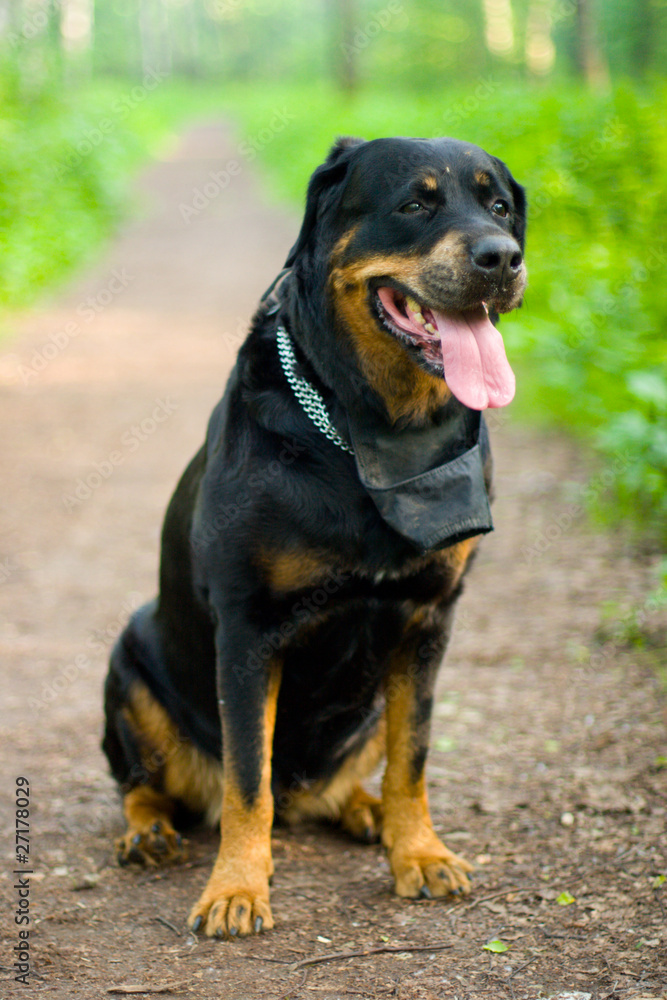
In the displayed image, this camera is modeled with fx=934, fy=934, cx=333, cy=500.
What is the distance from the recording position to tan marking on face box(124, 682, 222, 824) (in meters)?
2.92

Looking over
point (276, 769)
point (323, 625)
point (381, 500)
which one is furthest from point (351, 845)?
point (381, 500)

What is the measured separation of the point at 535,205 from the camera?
7273mm

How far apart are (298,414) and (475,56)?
43723 mm

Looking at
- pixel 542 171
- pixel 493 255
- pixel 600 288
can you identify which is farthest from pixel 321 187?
pixel 542 171

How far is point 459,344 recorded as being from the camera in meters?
2.36

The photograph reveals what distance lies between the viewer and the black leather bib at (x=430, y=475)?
2.33 meters

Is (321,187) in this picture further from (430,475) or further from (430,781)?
(430,781)

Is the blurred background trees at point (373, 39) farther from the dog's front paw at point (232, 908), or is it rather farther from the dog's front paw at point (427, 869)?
the dog's front paw at point (232, 908)

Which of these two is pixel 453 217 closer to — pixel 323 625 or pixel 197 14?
pixel 323 625

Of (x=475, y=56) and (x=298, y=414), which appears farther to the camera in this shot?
(x=475, y=56)

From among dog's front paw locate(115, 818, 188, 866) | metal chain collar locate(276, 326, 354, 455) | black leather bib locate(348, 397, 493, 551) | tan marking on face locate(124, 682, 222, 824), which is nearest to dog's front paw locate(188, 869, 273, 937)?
dog's front paw locate(115, 818, 188, 866)

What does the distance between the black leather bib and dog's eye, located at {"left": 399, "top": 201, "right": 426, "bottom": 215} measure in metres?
0.51

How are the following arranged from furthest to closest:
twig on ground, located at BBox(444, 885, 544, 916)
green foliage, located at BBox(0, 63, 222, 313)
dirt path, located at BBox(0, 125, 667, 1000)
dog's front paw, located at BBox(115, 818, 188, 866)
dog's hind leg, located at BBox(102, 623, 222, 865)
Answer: green foliage, located at BBox(0, 63, 222, 313) → dog's hind leg, located at BBox(102, 623, 222, 865) → dog's front paw, located at BBox(115, 818, 188, 866) → twig on ground, located at BBox(444, 885, 544, 916) → dirt path, located at BBox(0, 125, 667, 1000)

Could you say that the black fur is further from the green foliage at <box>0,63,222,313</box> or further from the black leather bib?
the green foliage at <box>0,63,222,313</box>
